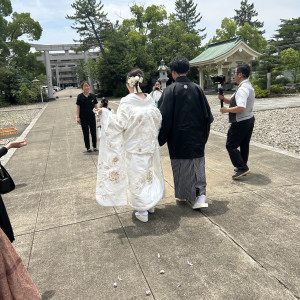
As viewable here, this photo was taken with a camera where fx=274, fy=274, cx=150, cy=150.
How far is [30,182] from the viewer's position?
17.0 feet

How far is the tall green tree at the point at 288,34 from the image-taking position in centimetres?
3560

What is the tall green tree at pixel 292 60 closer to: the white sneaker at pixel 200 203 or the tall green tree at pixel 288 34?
the tall green tree at pixel 288 34

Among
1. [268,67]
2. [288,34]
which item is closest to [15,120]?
[268,67]

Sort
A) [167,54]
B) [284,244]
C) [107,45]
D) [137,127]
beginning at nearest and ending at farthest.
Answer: [284,244] < [137,127] < [107,45] < [167,54]

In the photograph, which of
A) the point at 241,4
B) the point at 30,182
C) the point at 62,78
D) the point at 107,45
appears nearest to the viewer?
the point at 30,182

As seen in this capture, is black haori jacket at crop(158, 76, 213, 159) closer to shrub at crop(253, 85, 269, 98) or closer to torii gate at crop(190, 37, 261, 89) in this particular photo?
shrub at crop(253, 85, 269, 98)

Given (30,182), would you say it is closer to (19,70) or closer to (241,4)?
(19,70)

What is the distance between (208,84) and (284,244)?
36.2 metres

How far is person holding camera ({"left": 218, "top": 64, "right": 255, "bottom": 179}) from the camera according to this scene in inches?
166

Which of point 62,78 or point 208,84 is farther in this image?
point 62,78

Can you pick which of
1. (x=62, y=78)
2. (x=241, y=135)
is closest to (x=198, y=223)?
(x=241, y=135)

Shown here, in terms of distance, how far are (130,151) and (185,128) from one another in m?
0.76

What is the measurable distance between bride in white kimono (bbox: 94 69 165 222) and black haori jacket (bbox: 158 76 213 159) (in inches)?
8.7

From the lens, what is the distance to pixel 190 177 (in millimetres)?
3570
